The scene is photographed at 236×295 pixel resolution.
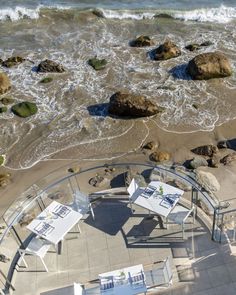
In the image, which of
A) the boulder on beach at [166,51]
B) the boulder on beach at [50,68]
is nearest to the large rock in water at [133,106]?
the boulder on beach at [50,68]

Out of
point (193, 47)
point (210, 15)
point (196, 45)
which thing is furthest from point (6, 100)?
point (210, 15)

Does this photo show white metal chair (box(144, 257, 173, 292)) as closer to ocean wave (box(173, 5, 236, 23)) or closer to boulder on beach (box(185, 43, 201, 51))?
boulder on beach (box(185, 43, 201, 51))

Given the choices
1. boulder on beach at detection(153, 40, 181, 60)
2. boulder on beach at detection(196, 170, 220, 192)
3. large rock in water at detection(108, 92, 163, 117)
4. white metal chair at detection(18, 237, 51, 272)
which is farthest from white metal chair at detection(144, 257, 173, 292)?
boulder on beach at detection(153, 40, 181, 60)

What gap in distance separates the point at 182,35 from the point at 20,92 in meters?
14.1

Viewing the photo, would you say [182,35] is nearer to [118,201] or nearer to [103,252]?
[118,201]

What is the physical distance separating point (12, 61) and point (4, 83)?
3.90 metres

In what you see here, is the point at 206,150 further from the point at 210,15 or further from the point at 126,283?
the point at 210,15

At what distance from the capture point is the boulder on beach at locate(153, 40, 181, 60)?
1169 inches

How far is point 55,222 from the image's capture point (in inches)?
614

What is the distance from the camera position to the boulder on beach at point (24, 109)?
Answer: 83.0 feet

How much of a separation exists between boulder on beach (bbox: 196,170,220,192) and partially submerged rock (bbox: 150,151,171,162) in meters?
2.01

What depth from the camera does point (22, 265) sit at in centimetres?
1531

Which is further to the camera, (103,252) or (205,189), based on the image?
(205,189)

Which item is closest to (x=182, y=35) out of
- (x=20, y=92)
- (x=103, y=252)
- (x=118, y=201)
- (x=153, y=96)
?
(x=153, y=96)
